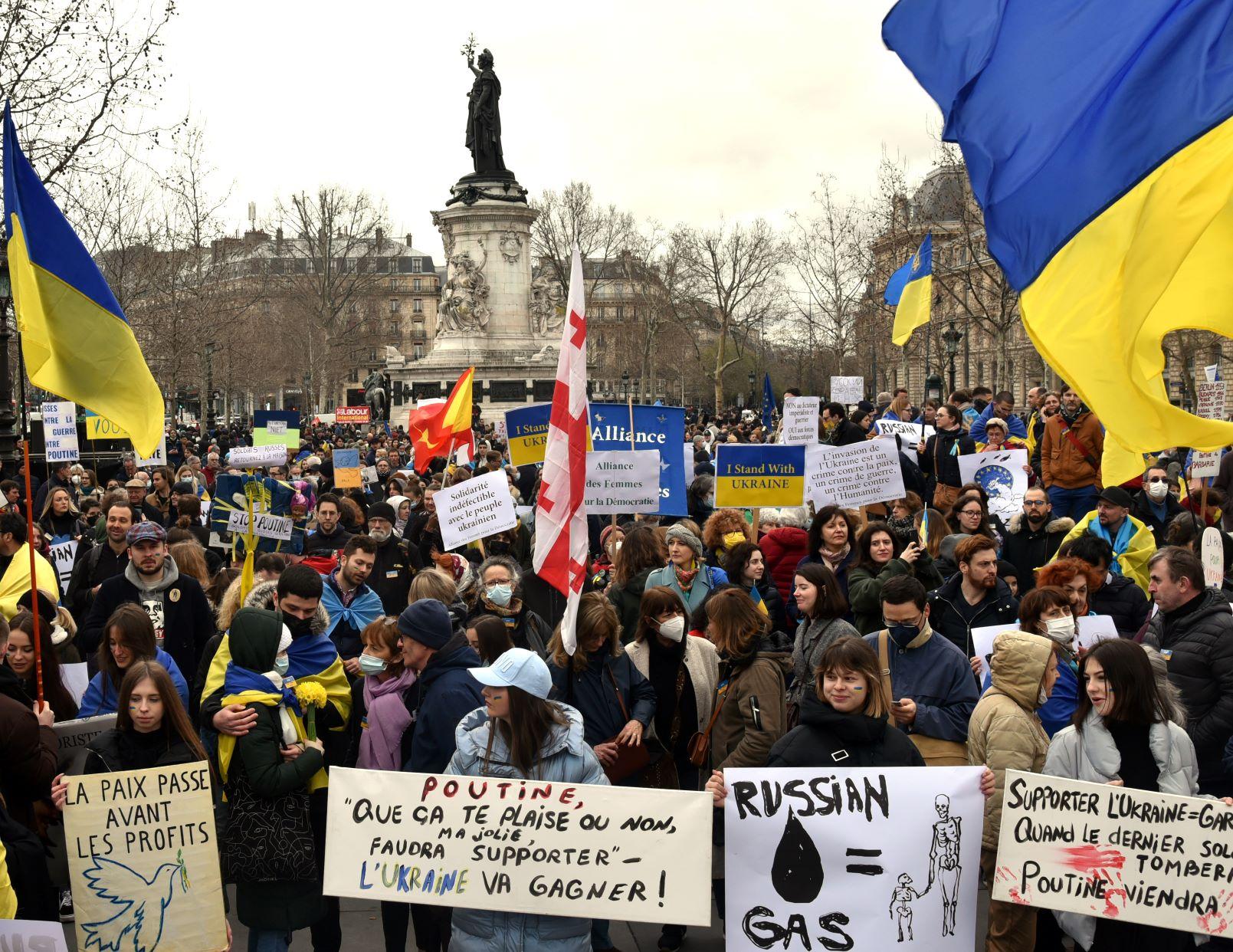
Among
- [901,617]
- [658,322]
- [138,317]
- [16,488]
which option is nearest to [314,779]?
[901,617]

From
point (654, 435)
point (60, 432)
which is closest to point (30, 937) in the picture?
point (654, 435)

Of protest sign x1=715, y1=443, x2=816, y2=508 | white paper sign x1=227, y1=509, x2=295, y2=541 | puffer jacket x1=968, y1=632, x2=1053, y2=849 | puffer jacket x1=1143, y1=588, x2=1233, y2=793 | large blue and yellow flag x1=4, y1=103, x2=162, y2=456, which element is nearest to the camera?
puffer jacket x1=968, y1=632, x2=1053, y2=849

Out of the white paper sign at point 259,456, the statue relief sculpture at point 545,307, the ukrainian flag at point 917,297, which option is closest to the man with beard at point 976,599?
the ukrainian flag at point 917,297

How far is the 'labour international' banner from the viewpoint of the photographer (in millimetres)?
10891

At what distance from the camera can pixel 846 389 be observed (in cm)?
2273

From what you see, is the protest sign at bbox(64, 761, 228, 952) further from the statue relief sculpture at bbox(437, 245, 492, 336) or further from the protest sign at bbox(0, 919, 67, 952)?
the statue relief sculpture at bbox(437, 245, 492, 336)

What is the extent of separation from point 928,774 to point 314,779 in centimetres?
240

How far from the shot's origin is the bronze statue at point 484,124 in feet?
158

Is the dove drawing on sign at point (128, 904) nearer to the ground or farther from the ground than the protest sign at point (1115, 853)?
nearer to the ground

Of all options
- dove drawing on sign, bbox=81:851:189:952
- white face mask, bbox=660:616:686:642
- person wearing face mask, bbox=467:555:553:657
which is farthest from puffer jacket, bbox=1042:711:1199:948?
dove drawing on sign, bbox=81:851:189:952

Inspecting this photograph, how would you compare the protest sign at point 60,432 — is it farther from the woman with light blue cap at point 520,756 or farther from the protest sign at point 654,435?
the woman with light blue cap at point 520,756

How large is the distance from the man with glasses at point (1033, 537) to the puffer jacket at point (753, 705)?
→ 4.19 metres

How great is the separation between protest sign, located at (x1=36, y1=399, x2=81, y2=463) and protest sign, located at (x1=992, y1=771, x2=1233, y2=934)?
12.1m

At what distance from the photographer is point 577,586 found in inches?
229
